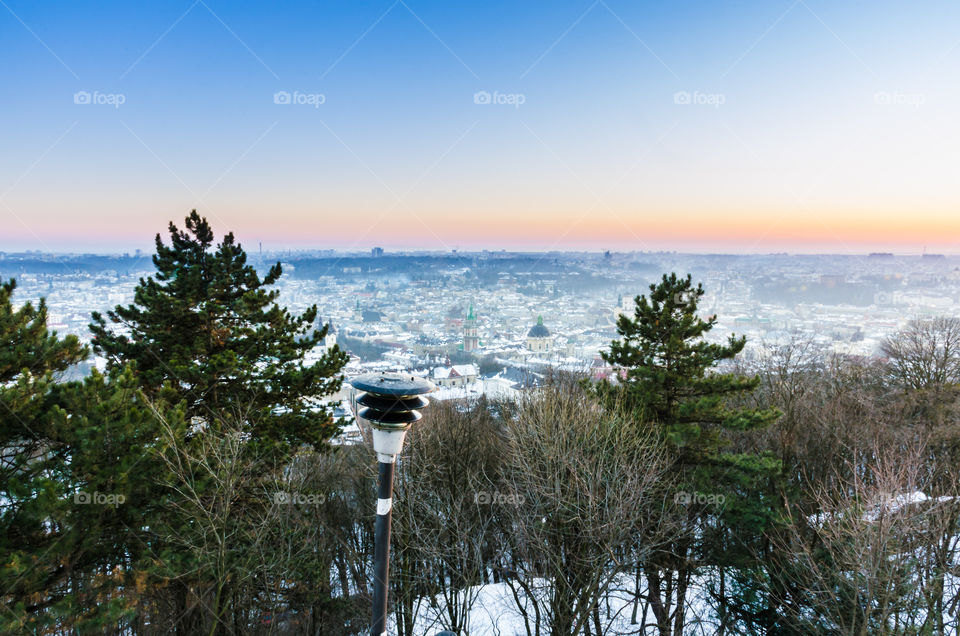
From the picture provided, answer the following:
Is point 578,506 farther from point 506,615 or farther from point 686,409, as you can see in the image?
point 506,615

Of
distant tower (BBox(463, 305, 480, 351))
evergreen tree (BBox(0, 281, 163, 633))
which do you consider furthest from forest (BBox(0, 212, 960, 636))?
distant tower (BBox(463, 305, 480, 351))

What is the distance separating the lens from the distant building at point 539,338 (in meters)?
62.2

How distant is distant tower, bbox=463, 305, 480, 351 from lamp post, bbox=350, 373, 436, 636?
192 ft

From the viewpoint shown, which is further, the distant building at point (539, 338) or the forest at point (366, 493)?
the distant building at point (539, 338)

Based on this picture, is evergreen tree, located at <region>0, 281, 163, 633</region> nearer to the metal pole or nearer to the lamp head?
the metal pole

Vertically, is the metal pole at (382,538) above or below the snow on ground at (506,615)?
above

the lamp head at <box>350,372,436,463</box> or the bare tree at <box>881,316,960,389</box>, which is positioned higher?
the lamp head at <box>350,372,436,463</box>

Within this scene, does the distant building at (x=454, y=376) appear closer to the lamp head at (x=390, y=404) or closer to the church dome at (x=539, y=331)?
the church dome at (x=539, y=331)

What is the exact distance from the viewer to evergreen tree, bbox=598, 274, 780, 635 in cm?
1031

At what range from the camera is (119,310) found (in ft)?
30.7

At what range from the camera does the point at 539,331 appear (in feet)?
217

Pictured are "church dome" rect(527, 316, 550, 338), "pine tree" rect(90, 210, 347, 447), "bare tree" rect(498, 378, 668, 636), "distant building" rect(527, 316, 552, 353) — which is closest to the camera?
"bare tree" rect(498, 378, 668, 636)

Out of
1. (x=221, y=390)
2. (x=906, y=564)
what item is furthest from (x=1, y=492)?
(x=906, y=564)

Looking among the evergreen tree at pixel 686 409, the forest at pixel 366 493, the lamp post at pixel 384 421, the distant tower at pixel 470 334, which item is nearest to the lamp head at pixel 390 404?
the lamp post at pixel 384 421
